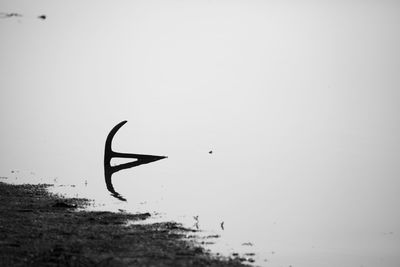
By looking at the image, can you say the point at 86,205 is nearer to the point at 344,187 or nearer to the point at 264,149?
the point at 344,187

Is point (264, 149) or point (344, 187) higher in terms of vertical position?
point (264, 149)

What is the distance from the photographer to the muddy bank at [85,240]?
41.7 ft

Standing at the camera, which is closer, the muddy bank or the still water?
the muddy bank

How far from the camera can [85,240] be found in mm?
14562

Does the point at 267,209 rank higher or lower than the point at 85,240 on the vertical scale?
higher

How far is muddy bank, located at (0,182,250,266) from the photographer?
12719mm

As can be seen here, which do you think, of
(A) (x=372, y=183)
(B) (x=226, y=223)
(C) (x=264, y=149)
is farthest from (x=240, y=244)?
(C) (x=264, y=149)

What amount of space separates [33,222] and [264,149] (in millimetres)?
61828

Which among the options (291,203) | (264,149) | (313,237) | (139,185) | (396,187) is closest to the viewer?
(313,237)

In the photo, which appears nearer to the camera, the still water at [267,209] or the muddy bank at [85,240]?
the muddy bank at [85,240]

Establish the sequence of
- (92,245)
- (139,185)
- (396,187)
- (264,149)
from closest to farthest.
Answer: (92,245) → (139,185) → (396,187) → (264,149)

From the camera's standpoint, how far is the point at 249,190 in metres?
34.8

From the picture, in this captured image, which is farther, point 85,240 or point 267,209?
point 267,209

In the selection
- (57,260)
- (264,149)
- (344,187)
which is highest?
(264,149)
